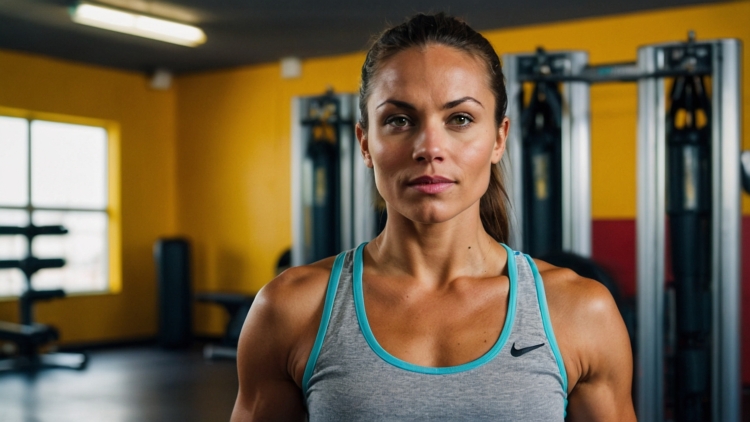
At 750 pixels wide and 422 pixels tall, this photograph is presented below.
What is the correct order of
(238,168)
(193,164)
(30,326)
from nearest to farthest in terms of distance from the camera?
→ (30,326)
(238,168)
(193,164)

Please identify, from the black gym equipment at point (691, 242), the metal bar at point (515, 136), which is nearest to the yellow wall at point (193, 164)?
the metal bar at point (515, 136)

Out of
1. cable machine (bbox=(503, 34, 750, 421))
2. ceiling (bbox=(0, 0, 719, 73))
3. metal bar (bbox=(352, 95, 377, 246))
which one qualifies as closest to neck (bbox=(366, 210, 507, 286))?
cable machine (bbox=(503, 34, 750, 421))

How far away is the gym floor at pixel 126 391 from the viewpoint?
13.3 feet

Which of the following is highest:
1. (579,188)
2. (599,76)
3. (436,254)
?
(599,76)

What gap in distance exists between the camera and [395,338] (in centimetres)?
98

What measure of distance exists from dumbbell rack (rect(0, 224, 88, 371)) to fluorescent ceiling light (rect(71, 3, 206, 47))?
58.1 inches

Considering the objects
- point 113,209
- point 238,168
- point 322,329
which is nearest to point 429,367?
point 322,329

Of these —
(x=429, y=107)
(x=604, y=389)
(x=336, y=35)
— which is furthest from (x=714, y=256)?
(x=336, y=35)

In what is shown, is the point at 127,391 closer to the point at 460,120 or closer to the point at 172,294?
the point at 172,294

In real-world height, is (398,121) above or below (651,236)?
above

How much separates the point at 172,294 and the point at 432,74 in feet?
19.6

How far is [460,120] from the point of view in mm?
979

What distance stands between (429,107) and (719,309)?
2136mm

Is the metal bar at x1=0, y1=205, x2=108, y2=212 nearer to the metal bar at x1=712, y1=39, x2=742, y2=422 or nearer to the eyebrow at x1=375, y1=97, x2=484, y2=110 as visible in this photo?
the metal bar at x1=712, y1=39, x2=742, y2=422
